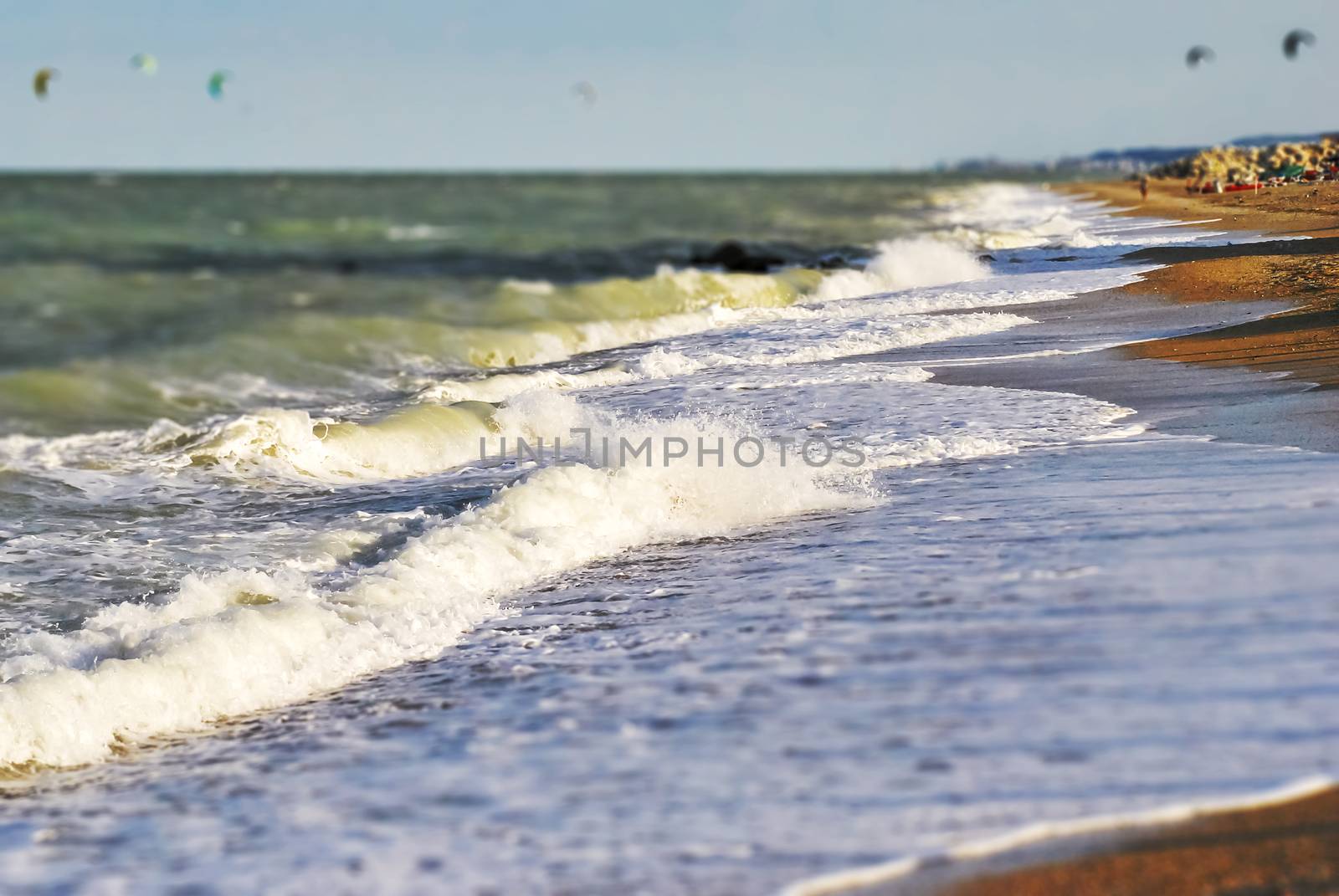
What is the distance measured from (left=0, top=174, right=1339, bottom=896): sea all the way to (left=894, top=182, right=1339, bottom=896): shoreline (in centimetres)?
15

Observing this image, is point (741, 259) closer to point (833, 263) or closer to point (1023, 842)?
point (833, 263)

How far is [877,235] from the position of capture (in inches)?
1753

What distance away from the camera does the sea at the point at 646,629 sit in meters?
3.97

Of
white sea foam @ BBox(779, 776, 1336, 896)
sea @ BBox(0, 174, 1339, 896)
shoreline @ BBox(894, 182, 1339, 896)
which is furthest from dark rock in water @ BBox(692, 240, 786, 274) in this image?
white sea foam @ BBox(779, 776, 1336, 896)

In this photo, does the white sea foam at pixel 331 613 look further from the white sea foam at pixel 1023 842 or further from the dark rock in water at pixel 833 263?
the dark rock in water at pixel 833 263

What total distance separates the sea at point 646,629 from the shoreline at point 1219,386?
0.48 ft

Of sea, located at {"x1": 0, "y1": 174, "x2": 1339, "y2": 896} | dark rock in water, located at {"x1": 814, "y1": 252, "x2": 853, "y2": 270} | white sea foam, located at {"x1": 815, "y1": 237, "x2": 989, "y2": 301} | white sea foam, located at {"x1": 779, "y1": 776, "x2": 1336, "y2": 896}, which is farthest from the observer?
dark rock in water, located at {"x1": 814, "y1": 252, "x2": 853, "y2": 270}

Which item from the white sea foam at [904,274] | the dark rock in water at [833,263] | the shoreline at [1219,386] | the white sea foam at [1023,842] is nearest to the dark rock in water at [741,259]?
the dark rock in water at [833,263]

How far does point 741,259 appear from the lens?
114 feet

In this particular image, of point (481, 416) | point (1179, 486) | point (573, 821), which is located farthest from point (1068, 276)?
point (573, 821)

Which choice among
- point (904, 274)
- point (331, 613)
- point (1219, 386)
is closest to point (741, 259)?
point (904, 274)

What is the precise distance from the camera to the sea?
397 centimetres

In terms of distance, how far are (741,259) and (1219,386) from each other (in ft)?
81.4

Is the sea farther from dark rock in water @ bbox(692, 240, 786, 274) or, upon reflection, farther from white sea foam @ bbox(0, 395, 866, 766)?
dark rock in water @ bbox(692, 240, 786, 274)
